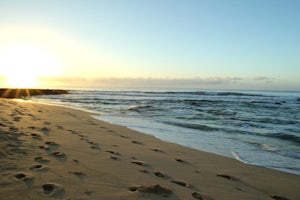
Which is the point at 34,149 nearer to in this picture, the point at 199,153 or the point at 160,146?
the point at 160,146

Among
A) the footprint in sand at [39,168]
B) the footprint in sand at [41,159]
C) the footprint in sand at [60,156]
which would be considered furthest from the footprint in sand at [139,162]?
the footprint in sand at [39,168]

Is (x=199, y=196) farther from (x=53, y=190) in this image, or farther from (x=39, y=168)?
(x=39, y=168)

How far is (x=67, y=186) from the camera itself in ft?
11.8

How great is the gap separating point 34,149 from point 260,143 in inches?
287

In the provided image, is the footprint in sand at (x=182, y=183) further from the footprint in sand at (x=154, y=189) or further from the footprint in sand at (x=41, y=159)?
the footprint in sand at (x=41, y=159)

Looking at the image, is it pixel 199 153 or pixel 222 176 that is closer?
pixel 222 176

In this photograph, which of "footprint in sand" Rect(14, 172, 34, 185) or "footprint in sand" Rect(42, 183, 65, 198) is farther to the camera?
"footprint in sand" Rect(14, 172, 34, 185)

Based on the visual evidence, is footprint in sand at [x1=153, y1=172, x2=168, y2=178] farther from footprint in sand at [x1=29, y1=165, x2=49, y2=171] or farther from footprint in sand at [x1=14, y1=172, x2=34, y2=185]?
footprint in sand at [x1=14, y1=172, x2=34, y2=185]

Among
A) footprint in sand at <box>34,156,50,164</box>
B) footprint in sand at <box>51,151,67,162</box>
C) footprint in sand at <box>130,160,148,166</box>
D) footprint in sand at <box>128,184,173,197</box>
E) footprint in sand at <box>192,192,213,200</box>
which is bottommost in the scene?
footprint in sand at <box>192,192,213,200</box>

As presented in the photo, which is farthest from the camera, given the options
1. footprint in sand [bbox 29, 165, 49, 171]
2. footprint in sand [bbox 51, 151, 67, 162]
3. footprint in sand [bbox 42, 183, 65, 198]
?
footprint in sand [bbox 51, 151, 67, 162]

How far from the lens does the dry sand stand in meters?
3.56

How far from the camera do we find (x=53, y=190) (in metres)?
3.44

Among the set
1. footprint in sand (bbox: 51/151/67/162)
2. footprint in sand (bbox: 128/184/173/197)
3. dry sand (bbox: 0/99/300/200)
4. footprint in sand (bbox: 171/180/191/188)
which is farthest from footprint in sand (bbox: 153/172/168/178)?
footprint in sand (bbox: 51/151/67/162)

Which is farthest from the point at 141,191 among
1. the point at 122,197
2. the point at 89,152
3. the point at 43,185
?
the point at 89,152
